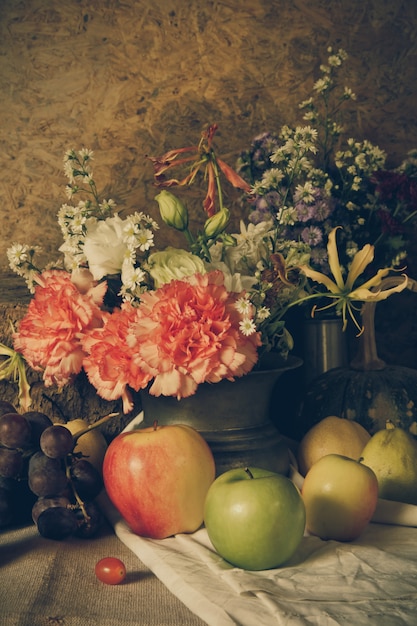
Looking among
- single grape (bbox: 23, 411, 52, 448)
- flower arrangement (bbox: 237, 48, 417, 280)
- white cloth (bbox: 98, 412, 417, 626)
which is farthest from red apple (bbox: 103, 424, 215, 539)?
flower arrangement (bbox: 237, 48, 417, 280)

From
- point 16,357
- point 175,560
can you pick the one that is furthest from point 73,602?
point 16,357

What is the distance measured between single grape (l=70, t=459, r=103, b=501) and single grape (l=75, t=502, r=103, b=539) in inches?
0.9

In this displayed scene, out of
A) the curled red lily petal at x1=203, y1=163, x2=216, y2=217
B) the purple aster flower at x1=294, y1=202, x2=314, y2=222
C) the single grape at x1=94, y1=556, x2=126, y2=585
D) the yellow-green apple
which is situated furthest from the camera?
the purple aster flower at x1=294, y1=202, x2=314, y2=222

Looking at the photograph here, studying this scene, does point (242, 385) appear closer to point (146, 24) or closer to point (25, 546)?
point (25, 546)

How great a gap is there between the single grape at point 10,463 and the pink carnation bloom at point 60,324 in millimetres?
154

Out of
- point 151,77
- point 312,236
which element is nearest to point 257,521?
point 312,236

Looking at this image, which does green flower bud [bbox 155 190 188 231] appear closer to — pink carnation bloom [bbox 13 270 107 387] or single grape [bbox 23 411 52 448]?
pink carnation bloom [bbox 13 270 107 387]

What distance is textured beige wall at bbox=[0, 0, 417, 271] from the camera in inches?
66.9

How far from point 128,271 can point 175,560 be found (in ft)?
1.52

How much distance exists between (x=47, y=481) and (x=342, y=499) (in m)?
0.46

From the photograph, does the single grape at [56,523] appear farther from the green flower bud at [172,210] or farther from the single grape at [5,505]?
the green flower bud at [172,210]

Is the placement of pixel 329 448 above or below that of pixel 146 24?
below

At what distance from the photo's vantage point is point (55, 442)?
106cm

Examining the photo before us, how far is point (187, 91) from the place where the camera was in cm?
174
